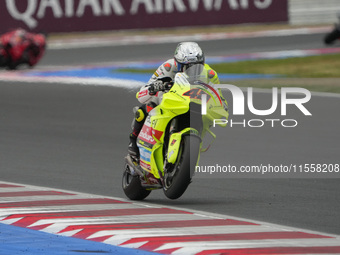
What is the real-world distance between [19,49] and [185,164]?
15742 millimetres

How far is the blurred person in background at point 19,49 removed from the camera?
23.1 meters

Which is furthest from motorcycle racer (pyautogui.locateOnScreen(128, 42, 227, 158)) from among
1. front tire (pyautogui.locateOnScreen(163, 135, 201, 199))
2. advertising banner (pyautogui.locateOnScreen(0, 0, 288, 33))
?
advertising banner (pyautogui.locateOnScreen(0, 0, 288, 33))

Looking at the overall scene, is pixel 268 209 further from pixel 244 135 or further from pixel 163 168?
pixel 244 135

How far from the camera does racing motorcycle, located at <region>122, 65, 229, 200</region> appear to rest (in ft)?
26.8

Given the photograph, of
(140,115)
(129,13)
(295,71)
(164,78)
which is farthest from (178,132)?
(129,13)

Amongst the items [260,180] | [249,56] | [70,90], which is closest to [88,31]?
[249,56]

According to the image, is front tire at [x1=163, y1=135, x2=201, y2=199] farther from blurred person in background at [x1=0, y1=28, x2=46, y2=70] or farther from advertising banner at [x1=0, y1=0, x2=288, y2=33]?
advertising banner at [x1=0, y1=0, x2=288, y2=33]

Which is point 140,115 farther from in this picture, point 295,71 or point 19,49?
point 19,49

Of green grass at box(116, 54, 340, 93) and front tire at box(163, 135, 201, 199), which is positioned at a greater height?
green grass at box(116, 54, 340, 93)

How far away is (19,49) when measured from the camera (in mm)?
23266

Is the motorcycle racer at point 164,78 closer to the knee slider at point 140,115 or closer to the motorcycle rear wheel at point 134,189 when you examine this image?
the knee slider at point 140,115

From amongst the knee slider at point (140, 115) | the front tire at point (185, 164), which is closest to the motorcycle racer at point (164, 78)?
the knee slider at point (140, 115)

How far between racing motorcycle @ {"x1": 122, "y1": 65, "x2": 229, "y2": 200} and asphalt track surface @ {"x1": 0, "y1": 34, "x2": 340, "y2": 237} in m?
0.31

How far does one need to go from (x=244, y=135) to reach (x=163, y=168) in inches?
186
